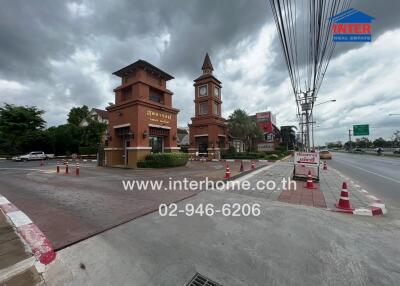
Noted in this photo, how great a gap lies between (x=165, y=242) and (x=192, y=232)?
61cm

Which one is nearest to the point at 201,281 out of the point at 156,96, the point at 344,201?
the point at 344,201

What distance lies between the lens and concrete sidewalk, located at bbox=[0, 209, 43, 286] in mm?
2318

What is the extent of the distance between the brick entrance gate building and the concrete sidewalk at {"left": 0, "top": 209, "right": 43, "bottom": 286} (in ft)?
36.4

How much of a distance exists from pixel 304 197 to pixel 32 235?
24.7 ft

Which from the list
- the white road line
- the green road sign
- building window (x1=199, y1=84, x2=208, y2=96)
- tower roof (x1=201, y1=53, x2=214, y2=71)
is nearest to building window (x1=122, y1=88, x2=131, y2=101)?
building window (x1=199, y1=84, x2=208, y2=96)

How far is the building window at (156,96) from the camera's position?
16581mm

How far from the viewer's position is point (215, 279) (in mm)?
2393

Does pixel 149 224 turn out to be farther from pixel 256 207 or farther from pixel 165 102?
pixel 165 102

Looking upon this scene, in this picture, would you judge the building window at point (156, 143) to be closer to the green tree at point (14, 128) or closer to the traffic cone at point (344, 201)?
the traffic cone at point (344, 201)

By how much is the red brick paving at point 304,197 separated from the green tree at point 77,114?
152 ft

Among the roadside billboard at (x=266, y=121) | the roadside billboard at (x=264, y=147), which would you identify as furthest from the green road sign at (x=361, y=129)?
the roadside billboard at (x=264, y=147)

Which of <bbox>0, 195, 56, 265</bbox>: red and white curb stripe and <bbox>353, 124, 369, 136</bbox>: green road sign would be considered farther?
<bbox>353, 124, 369, 136</bbox>: green road sign

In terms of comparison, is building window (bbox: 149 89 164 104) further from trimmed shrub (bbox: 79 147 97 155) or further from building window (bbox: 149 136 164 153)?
trimmed shrub (bbox: 79 147 97 155)

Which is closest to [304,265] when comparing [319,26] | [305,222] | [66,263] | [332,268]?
[332,268]
